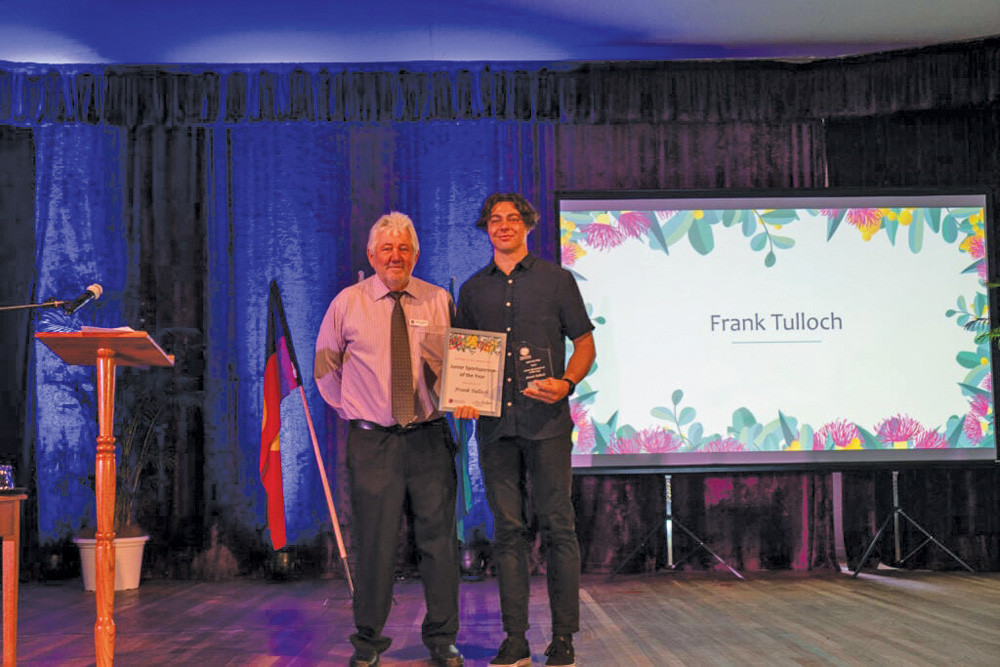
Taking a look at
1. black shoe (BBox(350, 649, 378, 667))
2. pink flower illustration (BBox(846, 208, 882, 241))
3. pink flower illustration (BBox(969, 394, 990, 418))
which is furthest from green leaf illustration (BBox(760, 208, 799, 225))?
black shoe (BBox(350, 649, 378, 667))

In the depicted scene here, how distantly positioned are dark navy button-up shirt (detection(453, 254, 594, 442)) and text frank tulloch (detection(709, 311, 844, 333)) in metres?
2.28

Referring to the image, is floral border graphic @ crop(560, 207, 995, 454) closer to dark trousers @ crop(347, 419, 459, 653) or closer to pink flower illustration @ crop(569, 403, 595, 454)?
pink flower illustration @ crop(569, 403, 595, 454)

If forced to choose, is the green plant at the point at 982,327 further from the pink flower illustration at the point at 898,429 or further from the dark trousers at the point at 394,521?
the dark trousers at the point at 394,521

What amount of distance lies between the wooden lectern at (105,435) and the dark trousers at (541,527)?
42.8 inches

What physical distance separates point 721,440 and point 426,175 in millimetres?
2270

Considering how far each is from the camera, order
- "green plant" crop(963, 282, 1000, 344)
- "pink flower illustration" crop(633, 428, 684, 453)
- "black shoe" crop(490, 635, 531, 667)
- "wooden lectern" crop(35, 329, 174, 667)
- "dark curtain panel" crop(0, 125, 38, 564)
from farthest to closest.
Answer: "dark curtain panel" crop(0, 125, 38, 564) < "pink flower illustration" crop(633, 428, 684, 453) < "green plant" crop(963, 282, 1000, 344) < "black shoe" crop(490, 635, 531, 667) < "wooden lectern" crop(35, 329, 174, 667)

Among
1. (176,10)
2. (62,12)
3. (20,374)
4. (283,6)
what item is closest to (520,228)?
(283,6)

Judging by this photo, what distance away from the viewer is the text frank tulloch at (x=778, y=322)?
5164mm

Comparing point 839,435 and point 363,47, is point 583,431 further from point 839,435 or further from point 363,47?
point 363,47

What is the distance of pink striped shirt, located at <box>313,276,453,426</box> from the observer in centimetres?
295

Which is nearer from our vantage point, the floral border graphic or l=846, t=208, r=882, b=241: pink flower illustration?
the floral border graphic

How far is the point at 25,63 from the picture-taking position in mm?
5516

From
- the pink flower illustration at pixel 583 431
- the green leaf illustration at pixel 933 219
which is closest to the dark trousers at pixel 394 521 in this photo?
the pink flower illustration at pixel 583 431

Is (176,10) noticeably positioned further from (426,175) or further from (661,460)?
(661,460)
